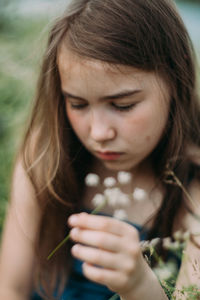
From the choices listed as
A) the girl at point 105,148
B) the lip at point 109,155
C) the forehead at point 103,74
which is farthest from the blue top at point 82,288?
the forehead at point 103,74

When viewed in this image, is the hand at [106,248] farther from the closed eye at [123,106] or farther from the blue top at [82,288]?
the blue top at [82,288]

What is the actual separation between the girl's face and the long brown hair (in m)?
0.03

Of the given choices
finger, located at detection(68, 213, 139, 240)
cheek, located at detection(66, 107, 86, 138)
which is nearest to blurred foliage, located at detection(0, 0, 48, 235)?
cheek, located at detection(66, 107, 86, 138)

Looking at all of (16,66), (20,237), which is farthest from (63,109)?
(16,66)

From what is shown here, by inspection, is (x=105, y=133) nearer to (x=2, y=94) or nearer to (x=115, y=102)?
(x=115, y=102)

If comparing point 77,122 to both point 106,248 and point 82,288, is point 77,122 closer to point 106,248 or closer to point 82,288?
point 106,248

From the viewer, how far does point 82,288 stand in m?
1.62

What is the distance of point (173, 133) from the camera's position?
140cm

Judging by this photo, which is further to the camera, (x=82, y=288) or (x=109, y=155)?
(x=82, y=288)

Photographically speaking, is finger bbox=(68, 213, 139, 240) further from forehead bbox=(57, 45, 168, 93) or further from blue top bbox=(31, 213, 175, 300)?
blue top bbox=(31, 213, 175, 300)

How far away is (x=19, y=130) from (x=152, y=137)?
132 cm

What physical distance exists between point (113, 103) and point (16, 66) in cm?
190

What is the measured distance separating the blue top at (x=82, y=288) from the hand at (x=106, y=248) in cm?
74

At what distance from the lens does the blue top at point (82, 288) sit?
5.20 ft
